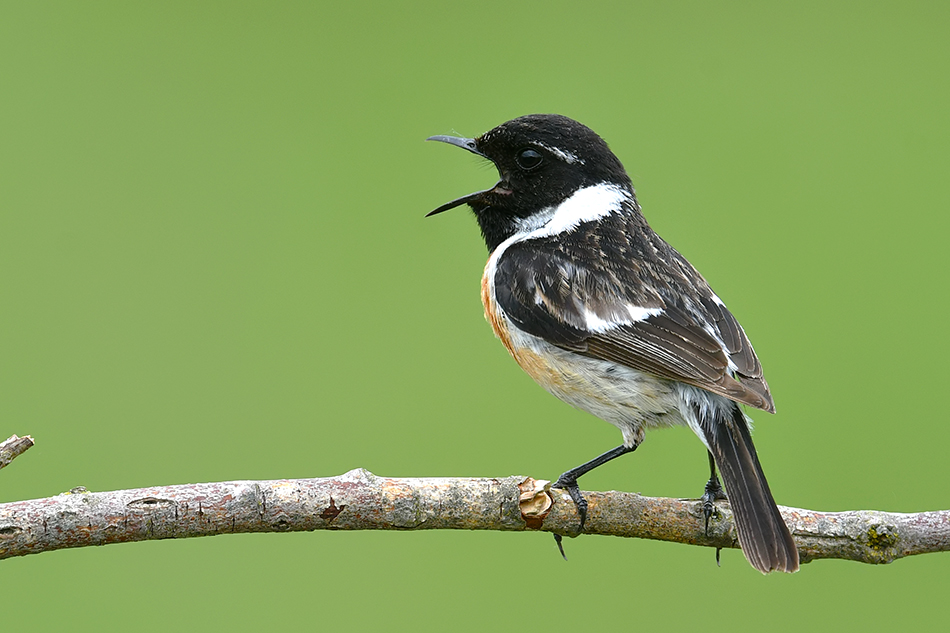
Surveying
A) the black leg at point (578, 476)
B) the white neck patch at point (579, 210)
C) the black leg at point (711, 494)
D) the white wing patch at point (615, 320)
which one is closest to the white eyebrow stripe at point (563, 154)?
the white neck patch at point (579, 210)

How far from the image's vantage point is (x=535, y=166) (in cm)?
386

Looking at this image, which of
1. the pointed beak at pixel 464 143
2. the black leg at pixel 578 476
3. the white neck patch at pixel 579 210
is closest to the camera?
the black leg at pixel 578 476

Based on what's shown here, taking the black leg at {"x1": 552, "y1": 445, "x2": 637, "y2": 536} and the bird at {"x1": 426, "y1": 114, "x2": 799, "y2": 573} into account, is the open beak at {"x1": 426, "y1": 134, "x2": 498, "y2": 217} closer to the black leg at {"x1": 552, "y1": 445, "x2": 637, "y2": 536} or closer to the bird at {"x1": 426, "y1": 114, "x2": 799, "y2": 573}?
the bird at {"x1": 426, "y1": 114, "x2": 799, "y2": 573}

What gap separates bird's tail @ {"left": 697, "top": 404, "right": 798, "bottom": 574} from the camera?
2674 millimetres

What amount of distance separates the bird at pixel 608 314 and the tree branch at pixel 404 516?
0.41ft

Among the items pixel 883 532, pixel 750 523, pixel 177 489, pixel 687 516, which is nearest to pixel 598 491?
pixel 687 516

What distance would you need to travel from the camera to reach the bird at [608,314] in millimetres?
2980

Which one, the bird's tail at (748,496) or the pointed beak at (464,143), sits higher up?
the pointed beak at (464,143)

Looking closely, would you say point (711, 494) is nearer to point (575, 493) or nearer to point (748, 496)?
point (748, 496)

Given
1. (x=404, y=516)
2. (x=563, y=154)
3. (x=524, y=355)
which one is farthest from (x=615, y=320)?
(x=404, y=516)

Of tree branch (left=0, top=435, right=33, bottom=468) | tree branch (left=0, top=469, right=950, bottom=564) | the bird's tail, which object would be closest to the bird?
the bird's tail

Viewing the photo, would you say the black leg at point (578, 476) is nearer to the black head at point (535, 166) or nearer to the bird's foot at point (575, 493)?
the bird's foot at point (575, 493)

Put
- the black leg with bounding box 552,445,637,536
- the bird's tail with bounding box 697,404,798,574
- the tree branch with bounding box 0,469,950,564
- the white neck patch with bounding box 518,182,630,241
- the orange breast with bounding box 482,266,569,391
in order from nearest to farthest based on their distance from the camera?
the tree branch with bounding box 0,469,950,564 → the bird's tail with bounding box 697,404,798,574 → the black leg with bounding box 552,445,637,536 → the orange breast with bounding box 482,266,569,391 → the white neck patch with bounding box 518,182,630,241

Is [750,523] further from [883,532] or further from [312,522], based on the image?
[312,522]
